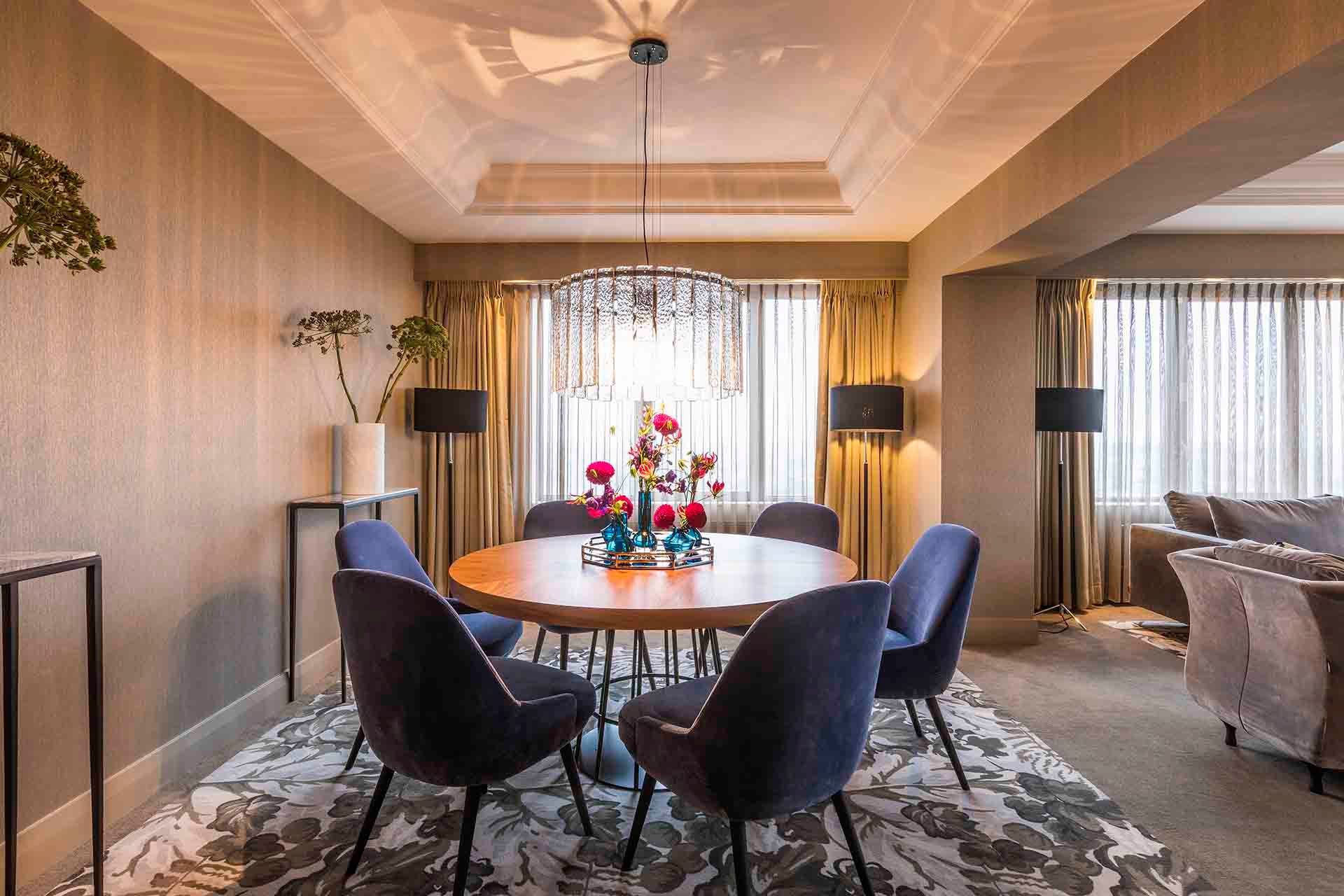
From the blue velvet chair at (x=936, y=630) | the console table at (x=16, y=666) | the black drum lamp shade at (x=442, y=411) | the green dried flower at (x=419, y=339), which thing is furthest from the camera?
the black drum lamp shade at (x=442, y=411)

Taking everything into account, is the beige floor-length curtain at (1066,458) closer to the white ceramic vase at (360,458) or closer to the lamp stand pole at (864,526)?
the lamp stand pole at (864,526)

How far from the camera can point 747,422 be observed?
508 cm

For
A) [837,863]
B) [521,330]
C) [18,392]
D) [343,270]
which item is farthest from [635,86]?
[837,863]

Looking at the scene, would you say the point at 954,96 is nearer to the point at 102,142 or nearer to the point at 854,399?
the point at 854,399

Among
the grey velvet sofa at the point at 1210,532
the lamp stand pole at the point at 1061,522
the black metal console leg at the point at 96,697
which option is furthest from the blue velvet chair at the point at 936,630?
the lamp stand pole at the point at 1061,522

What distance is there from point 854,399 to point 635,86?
221 cm

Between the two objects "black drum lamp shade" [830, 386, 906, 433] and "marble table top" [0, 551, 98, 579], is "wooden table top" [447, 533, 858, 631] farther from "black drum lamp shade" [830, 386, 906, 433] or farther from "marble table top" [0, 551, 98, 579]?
"black drum lamp shade" [830, 386, 906, 433]

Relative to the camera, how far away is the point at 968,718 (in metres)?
3.00

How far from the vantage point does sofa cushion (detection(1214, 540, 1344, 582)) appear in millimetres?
2348

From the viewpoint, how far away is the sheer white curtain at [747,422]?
5020 millimetres

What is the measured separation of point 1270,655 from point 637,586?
2.31 m

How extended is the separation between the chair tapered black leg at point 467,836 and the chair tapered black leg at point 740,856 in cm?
63

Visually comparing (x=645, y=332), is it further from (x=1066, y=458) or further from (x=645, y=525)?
(x=1066, y=458)

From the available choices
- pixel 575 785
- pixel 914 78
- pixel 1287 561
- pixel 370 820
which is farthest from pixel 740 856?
pixel 914 78
